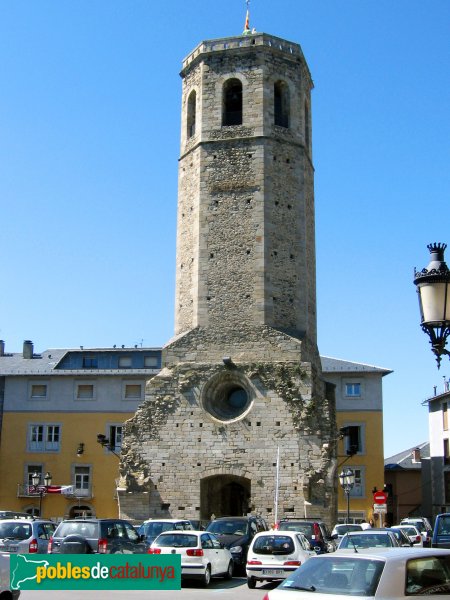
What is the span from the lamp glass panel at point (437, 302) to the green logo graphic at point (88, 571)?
5935 mm

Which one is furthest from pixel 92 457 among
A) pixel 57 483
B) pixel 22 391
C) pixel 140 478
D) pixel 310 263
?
pixel 310 263

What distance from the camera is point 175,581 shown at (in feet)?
38.2

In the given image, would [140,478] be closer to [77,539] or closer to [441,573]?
[77,539]

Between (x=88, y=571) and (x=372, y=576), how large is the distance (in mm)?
5672

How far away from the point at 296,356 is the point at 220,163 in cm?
740

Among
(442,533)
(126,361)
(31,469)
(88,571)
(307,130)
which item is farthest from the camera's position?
(126,361)

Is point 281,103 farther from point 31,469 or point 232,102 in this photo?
point 31,469

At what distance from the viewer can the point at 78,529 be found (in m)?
14.1

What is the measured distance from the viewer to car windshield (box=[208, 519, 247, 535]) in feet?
57.3

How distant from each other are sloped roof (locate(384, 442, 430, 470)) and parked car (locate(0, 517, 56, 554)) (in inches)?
1310

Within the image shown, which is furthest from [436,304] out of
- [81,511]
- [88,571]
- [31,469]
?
[31,469]

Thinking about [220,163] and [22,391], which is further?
[22,391]

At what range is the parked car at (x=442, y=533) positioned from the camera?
48.4ft

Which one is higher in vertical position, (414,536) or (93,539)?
(93,539)
